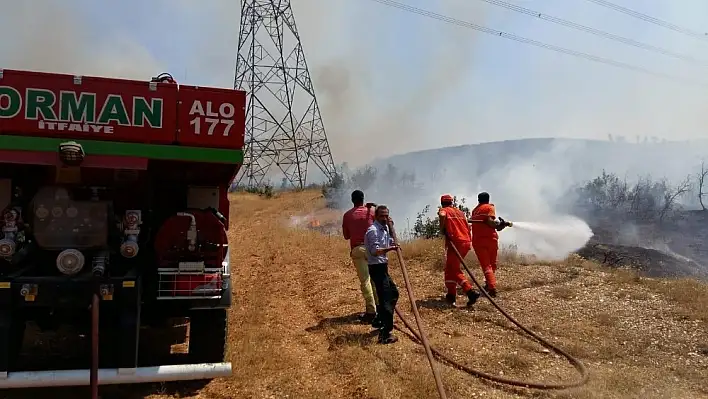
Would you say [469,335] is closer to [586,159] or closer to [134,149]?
[134,149]

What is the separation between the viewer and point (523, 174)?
25.7m

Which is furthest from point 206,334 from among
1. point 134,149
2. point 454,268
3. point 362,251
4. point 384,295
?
point 454,268

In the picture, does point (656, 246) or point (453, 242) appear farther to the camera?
point (656, 246)

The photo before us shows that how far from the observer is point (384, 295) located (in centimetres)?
727

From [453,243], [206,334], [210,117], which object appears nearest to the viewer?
[210,117]

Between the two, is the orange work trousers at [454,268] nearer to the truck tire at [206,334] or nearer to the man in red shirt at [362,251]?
the man in red shirt at [362,251]

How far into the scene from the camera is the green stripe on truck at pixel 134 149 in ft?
16.0

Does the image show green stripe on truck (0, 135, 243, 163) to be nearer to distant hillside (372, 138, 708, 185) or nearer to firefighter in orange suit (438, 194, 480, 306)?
firefighter in orange suit (438, 194, 480, 306)

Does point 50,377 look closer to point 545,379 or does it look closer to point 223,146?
point 223,146

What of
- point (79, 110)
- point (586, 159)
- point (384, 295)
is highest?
point (586, 159)

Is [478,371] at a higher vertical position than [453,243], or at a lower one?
lower

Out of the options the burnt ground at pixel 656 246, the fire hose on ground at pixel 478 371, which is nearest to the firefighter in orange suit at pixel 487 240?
the fire hose on ground at pixel 478 371

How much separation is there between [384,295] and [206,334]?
2.31 m

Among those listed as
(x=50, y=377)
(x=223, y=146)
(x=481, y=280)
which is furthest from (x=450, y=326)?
(x=50, y=377)
